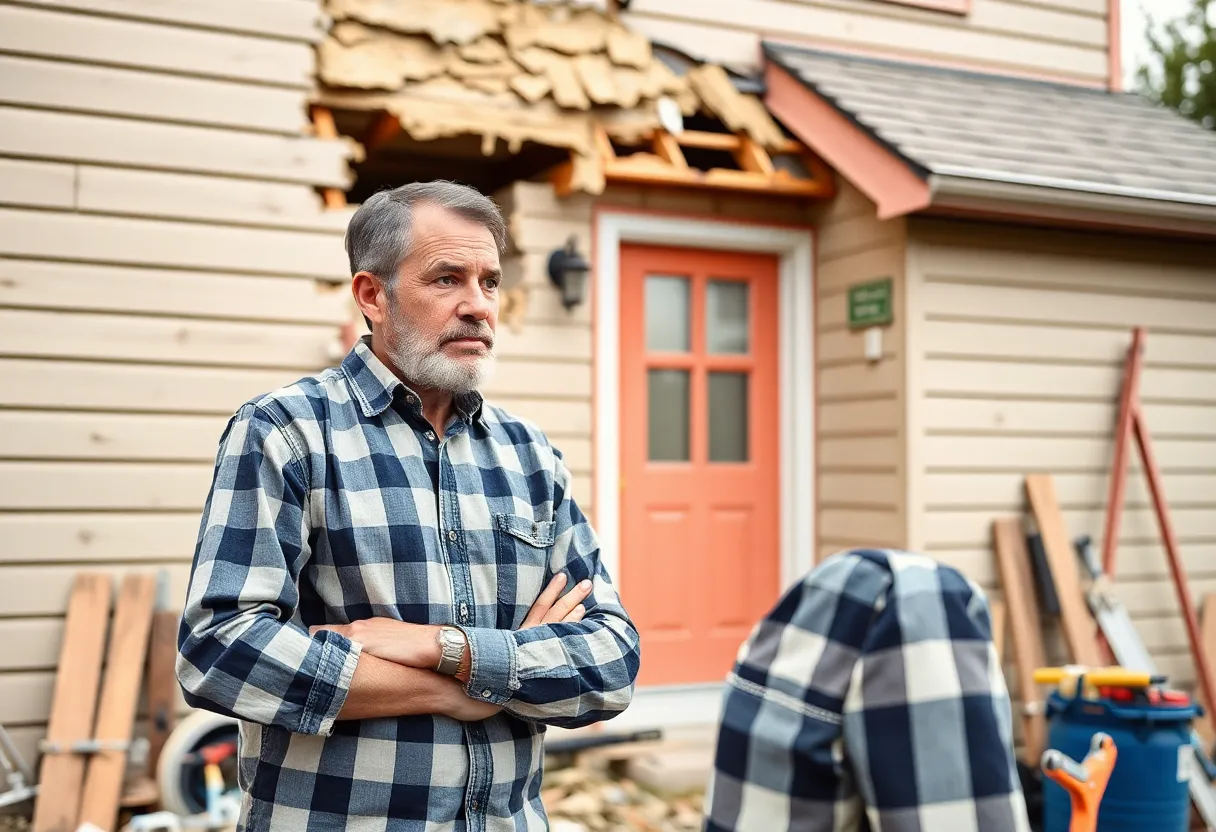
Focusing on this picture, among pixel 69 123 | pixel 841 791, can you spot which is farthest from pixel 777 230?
pixel 841 791

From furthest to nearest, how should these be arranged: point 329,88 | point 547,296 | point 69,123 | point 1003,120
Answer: point 1003,120 → point 547,296 → point 329,88 → point 69,123

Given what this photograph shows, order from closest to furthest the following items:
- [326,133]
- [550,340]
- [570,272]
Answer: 1. [326,133]
2. [570,272]
3. [550,340]

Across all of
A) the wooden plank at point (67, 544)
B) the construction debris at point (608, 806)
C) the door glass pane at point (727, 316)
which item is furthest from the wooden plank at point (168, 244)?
the construction debris at point (608, 806)

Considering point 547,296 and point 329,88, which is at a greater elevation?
point 329,88

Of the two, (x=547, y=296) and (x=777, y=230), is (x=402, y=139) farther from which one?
(x=777, y=230)

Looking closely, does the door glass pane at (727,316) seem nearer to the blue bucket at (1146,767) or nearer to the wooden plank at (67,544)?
the blue bucket at (1146,767)

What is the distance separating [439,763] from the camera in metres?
1.74

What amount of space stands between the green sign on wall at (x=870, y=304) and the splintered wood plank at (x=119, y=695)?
3334mm

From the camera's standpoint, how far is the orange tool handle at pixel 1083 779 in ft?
8.20

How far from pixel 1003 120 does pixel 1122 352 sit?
1301 mm

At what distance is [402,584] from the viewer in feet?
5.84

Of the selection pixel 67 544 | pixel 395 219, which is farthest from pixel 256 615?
pixel 67 544

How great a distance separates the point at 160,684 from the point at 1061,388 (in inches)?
168

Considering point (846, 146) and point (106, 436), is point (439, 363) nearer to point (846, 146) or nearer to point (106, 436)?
point (106, 436)
